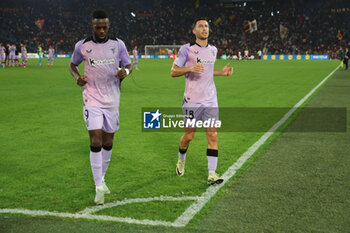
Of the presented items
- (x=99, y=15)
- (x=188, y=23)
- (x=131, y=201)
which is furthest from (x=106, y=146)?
(x=188, y=23)

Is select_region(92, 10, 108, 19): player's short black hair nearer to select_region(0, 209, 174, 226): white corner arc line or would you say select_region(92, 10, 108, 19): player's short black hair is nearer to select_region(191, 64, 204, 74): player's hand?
select_region(191, 64, 204, 74): player's hand

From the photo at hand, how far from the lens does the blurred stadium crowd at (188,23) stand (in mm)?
61969

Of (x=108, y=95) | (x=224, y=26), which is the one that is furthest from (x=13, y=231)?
(x=224, y=26)

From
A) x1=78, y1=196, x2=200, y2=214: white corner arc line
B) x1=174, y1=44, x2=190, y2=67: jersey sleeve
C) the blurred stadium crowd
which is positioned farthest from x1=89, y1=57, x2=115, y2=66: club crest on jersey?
the blurred stadium crowd

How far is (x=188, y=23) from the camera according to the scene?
70.9 m

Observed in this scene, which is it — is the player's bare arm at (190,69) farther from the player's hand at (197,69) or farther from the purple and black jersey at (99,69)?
the purple and black jersey at (99,69)

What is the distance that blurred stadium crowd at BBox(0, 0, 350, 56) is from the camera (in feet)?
203

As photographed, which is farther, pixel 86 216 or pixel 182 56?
pixel 182 56

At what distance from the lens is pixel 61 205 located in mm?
4359

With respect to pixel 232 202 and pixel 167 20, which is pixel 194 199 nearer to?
pixel 232 202

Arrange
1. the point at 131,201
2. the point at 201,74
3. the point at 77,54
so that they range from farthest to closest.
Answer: the point at 201,74 < the point at 77,54 < the point at 131,201

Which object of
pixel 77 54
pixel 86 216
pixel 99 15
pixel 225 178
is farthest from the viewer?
pixel 225 178

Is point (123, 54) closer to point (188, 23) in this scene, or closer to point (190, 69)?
point (190, 69)

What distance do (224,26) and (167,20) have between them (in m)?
10.5
